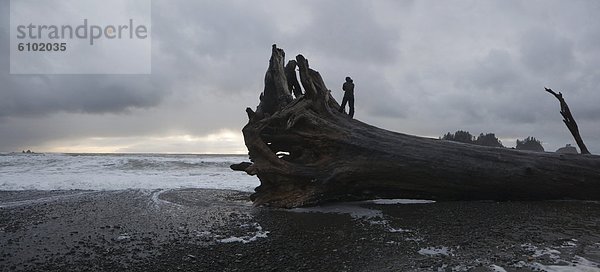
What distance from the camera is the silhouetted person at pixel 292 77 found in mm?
8953

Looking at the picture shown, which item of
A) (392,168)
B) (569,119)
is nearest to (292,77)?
(392,168)

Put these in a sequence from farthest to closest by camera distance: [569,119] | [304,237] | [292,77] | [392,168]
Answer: [292,77]
[569,119]
[392,168]
[304,237]

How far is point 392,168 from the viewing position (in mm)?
7156

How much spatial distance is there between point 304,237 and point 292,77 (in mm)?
4942

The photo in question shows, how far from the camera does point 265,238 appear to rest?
4918 mm

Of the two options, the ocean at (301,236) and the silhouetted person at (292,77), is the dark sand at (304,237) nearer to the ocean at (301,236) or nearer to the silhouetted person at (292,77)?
the ocean at (301,236)

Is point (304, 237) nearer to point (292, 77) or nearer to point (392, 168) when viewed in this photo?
point (392, 168)

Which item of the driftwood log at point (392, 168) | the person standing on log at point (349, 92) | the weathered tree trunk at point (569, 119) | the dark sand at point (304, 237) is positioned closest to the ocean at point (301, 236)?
the dark sand at point (304, 237)

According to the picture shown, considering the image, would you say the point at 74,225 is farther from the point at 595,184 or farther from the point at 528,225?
the point at 595,184

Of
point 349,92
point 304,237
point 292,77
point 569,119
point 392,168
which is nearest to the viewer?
point 304,237

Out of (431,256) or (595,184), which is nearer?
(431,256)

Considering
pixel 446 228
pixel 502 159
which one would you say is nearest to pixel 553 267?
pixel 446 228

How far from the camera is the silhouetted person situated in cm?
895

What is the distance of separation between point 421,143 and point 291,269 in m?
4.71
